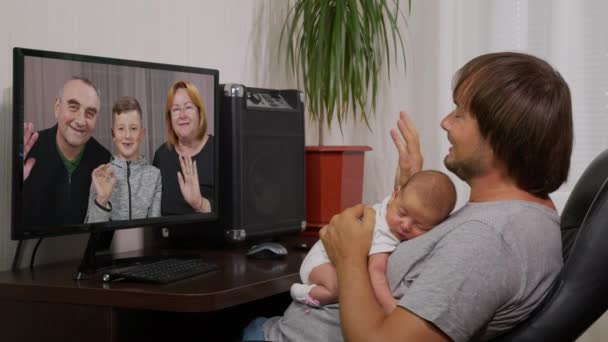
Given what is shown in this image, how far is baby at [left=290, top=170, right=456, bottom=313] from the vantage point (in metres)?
1.51

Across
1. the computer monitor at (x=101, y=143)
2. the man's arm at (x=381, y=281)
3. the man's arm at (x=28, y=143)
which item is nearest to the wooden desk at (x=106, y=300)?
the computer monitor at (x=101, y=143)

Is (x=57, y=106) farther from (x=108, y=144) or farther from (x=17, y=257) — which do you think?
(x=17, y=257)

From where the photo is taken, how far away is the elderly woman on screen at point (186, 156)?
83.5 inches

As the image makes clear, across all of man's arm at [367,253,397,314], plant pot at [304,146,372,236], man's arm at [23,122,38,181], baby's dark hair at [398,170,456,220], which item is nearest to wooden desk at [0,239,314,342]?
man's arm at [23,122,38,181]

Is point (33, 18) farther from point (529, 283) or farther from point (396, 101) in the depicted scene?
point (396, 101)

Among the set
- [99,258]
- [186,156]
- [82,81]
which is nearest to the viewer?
[82,81]

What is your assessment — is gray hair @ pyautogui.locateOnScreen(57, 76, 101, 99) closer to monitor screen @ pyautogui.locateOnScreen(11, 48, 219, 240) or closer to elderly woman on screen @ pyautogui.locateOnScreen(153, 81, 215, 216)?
monitor screen @ pyautogui.locateOnScreen(11, 48, 219, 240)

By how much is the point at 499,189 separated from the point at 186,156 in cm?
101

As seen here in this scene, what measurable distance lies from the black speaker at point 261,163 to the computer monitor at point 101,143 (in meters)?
0.10

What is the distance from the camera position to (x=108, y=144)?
1919 mm

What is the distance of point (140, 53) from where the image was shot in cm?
239

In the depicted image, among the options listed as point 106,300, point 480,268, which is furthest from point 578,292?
point 106,300

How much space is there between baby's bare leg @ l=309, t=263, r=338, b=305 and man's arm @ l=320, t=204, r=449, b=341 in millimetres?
48

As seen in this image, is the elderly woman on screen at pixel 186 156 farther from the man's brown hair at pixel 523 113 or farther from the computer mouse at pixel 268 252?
the man's brown hair at pixel 523 113
